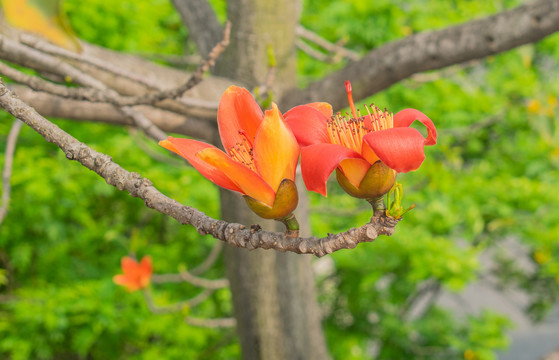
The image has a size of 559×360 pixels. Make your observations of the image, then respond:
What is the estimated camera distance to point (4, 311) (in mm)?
3445

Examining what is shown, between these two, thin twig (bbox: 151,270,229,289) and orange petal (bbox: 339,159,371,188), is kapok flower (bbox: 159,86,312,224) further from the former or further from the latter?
thin twig (bbox: 151,270,229,289)

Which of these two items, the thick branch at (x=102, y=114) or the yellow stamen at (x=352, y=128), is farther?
the thick branch at (x=102, y=114)

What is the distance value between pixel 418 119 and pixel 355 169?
0.10m

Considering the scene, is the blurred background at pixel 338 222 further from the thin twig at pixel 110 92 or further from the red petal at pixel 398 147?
the red petal at pixel 398 147

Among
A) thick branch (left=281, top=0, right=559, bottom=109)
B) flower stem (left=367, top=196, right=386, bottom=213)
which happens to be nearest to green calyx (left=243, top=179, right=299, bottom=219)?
flower stem (left=367, top=196, right=386, bottom=213)

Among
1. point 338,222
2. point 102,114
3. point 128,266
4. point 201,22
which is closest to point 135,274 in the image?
point 128,266

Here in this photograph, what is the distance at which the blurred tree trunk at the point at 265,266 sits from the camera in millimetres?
2117

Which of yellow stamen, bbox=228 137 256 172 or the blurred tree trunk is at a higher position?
the blurred tree trunk

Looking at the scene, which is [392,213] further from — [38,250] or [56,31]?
[38,250]

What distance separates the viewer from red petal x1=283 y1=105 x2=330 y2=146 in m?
0.67

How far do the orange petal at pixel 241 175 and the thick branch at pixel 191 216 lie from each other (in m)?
0.04

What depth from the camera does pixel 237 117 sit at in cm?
72

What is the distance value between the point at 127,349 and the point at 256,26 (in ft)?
8.74

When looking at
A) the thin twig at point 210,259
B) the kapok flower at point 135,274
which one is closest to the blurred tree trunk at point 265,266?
the thin twig at point 210,259
